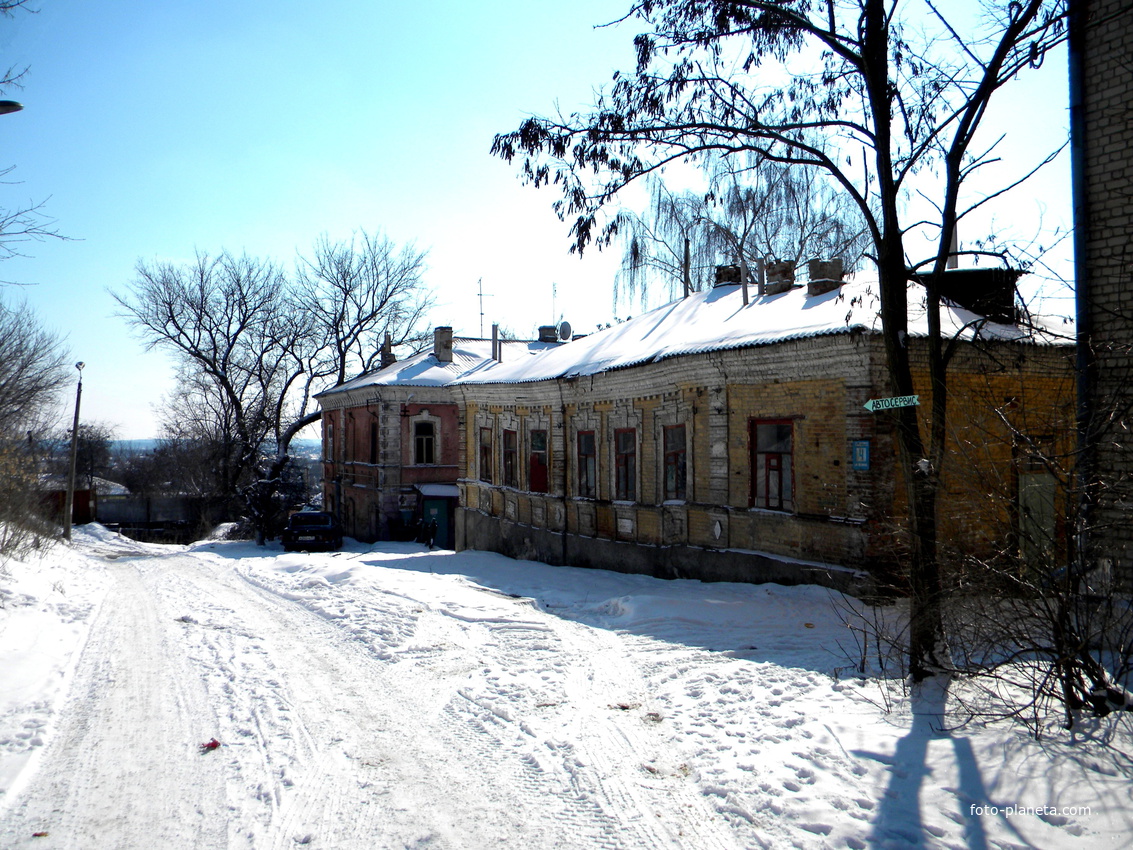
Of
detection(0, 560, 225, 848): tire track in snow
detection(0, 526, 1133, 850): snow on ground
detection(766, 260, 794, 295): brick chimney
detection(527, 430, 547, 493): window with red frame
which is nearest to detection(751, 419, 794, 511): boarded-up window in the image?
detection(0, 526, 1133, 850): snow on ground

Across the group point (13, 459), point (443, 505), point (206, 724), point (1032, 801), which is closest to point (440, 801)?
point (206, 724)

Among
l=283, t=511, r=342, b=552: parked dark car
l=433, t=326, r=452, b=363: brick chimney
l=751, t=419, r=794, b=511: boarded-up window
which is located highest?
l=433, t=326, r=452, b=363: brick chimney

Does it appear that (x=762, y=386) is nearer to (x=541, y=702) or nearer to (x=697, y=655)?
(x=697, y=655)

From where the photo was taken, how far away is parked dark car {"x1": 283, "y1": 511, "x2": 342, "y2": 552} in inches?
1062

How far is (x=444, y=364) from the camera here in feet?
106

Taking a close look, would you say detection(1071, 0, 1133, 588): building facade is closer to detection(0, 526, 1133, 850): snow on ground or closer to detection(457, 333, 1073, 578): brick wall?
detection(457, 333, 1073, 578): brick wall

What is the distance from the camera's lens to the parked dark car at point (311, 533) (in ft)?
88.5

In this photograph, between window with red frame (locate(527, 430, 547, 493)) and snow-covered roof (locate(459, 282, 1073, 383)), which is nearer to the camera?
snow-covered roof (locate(459, 282, 1073, 383))

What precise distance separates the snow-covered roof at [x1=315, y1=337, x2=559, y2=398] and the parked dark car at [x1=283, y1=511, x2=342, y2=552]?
5.56 metres

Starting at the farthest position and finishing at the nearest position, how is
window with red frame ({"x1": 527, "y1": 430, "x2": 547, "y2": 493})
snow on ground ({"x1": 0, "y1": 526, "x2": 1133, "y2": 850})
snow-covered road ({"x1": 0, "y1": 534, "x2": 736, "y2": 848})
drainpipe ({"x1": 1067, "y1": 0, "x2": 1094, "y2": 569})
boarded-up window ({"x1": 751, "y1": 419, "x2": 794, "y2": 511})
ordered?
window with red frame ({"x1": 527, "y1": 430, "x2": 547, "y2": 493})
boarded-up window ({"x1": 751, "y1": 419, "x2": 794, "y2": 511})
drainpipe ({"x1": 1067, "y1": 0, "x2": 1094, "y2": 569})
snow-covered road ({"x1": 0, "y1": 534, "x2": 736, "y2": 848})
snow on ground ({"x1": 0, "y1": 526, "x2": 1133, "y2": 850})

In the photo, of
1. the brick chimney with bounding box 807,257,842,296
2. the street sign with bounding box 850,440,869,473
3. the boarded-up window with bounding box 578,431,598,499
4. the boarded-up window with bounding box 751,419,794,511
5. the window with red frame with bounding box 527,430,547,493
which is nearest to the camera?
the street sign with bounding box 850,440,869,473

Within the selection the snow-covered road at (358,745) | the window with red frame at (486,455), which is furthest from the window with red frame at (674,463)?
the window with red frame at (486,455)

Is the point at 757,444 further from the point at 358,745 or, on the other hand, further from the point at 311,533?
the point at 311,533

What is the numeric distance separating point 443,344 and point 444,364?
984mm
